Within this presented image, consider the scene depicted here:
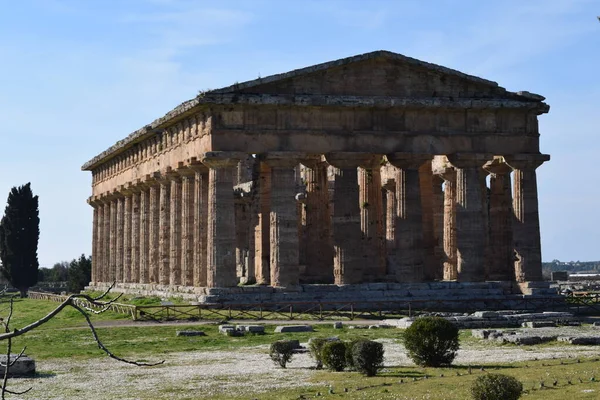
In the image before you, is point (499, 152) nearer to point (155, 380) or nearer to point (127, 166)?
→ point (127, 166)

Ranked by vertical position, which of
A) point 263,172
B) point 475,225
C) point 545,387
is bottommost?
point 545,387

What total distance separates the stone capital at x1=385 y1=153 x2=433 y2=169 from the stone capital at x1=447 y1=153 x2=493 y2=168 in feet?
3.93

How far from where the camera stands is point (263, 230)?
1945 inches

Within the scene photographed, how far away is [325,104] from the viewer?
4334 centimetres

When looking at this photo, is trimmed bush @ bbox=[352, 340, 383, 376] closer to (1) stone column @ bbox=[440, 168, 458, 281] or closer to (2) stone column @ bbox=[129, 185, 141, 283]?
(1) stone column @ bbox=[440, 168, 458, 281]

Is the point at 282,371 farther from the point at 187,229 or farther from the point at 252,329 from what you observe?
the point at 187,229

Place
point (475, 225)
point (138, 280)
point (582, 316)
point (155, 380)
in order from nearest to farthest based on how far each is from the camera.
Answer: point (155, 380), point (582, 316), point (475, 225), point (138, 280)

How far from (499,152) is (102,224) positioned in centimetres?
3388

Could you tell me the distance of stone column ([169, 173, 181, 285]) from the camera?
4888 centimetres

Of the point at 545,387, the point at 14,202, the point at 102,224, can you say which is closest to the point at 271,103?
the point at 545,387

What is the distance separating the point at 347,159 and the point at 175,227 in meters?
10.4

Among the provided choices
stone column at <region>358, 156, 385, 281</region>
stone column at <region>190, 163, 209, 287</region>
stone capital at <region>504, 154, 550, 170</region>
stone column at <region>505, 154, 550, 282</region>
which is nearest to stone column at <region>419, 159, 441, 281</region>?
stone column at <region>358, 156, 385, 281</region>

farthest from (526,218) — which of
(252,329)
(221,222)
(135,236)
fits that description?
(135,236)

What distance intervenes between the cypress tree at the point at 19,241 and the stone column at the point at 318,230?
120ft
